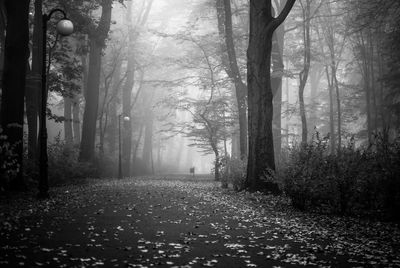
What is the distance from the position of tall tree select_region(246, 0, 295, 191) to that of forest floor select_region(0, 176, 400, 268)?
2.65 metres

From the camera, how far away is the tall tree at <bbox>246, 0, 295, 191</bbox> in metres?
13.6

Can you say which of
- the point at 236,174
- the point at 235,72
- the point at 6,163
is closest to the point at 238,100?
the point at 235,72

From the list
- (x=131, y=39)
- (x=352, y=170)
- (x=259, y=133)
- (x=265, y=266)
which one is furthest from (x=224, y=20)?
(x=265, y=266)

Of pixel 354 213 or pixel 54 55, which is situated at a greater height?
pixel 54 55

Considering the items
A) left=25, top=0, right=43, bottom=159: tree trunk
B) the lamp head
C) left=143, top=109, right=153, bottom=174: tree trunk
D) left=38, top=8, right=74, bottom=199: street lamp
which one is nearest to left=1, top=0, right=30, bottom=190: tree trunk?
left=38, top=8, right=74, bottom=199: street lamp

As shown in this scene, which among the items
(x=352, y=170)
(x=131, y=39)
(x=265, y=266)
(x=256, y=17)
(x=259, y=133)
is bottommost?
(x=265, y=266)

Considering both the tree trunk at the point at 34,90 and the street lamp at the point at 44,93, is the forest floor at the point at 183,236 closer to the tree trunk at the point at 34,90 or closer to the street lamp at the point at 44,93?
the street lamp at the point at 44,93

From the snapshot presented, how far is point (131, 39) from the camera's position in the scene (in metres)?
34.8

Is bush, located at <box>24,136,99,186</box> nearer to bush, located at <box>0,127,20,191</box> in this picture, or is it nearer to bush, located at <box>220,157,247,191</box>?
bush, located at <box>0,127,20,191</box>

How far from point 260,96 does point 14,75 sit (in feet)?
28.3

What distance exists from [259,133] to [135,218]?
6.43 meters

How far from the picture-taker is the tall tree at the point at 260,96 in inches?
535

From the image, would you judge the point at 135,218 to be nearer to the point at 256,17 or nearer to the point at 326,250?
the point at 326,250

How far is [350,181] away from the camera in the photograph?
30.6 ft
